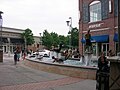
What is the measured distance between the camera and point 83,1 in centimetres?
4069

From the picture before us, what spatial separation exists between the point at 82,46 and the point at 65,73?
23567 millimetres

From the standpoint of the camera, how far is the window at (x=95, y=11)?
3684 centimetres

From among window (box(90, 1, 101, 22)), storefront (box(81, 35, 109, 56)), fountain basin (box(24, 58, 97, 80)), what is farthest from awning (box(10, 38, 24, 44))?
fountain basin (box(24, 58, 97, 80))

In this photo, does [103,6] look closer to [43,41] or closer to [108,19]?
[108,19]

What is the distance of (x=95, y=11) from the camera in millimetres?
37906

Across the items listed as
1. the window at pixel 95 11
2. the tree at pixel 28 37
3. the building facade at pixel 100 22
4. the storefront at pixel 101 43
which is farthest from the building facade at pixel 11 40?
the storefront at pixel 101 43

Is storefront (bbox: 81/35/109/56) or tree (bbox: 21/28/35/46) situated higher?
tree (bbox: 21/28/35/46)

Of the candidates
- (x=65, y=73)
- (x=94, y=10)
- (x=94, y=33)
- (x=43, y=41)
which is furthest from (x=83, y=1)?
(x=43, y=41)

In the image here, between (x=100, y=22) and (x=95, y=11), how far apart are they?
2401 mm

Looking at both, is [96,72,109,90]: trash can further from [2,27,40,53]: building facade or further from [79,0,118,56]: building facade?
[2,27,40,53]: building facade

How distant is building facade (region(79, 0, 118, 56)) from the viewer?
3331cm

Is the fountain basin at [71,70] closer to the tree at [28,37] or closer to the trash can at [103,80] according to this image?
the trash can at [103,80]

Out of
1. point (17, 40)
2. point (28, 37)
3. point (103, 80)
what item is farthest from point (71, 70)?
point (17, 40)

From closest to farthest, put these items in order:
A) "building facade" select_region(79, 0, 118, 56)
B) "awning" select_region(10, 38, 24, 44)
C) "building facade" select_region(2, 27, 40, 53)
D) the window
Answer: "building facade" select_region(79, 0, 118, 56) < the window < "building facade" select_region(2, 27, 40, 53) < "awning" select_region(10, 38, 24, 44)
